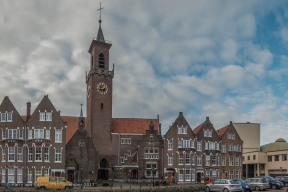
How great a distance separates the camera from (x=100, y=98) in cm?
7831

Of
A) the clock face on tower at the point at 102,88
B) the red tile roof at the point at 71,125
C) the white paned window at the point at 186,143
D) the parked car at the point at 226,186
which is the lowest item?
the parked car at the point at 226,186

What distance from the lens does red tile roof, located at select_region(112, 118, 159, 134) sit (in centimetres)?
8050

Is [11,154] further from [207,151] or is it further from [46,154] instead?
[207,151]

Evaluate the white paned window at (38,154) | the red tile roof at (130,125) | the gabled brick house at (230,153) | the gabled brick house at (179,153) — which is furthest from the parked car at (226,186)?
the red tile roof at (130,125)

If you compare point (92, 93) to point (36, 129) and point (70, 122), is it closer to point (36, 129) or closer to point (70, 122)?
point (70, 122)

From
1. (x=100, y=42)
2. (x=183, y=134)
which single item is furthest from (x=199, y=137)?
(x=100, y=42)

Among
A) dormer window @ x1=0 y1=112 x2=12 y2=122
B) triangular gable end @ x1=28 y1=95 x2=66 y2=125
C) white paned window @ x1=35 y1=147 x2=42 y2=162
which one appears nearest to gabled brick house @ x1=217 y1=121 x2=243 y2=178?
triangular gable end @ x1=28 y1=95 x2=66 y2=125

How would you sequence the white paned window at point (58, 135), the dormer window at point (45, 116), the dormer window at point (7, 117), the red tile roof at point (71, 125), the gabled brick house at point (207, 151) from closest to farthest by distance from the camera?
the dormer window at point (7, 117) < the dormer window at point (45, 116) < the white paned window at point (58, 135) < the gabled brick house at point (207, 151) < the red tile roof at point (71, 125)

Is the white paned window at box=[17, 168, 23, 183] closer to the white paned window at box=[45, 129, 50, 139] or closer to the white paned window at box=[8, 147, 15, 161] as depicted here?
the white paned window at box=[8, 147, 15, 161]

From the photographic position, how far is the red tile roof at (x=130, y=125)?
80500mm

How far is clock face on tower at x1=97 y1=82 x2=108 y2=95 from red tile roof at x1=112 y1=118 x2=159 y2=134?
7.40 m

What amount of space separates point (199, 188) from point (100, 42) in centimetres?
4421

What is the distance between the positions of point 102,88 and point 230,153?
103 ft

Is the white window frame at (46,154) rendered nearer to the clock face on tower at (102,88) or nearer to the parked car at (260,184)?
the clock face on tower at (102,88)
